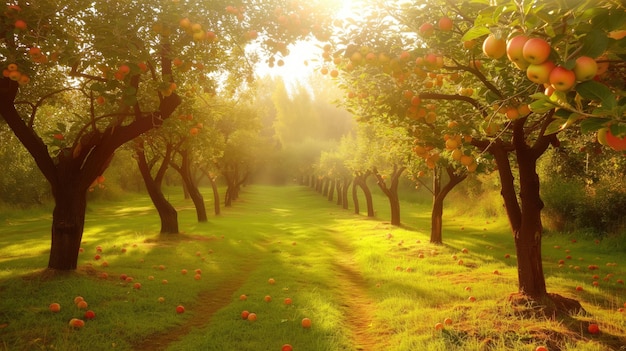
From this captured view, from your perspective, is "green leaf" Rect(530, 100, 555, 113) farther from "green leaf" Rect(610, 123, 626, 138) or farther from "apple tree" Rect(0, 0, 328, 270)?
"apple tree" Rect(0, 0, 328, 270)

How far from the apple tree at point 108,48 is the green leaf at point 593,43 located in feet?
19.9

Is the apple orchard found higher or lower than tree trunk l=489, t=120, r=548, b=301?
higher

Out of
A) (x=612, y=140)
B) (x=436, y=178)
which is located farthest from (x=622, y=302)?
(x=436, y=178)

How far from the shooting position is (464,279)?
12.0 m

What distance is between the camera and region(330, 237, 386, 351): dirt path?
784 centimetres

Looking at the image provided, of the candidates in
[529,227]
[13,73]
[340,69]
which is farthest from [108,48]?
[529,227]

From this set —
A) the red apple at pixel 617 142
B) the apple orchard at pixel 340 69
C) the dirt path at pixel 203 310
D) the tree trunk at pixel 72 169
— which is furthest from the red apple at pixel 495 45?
the tree trunk at pixel 72 169

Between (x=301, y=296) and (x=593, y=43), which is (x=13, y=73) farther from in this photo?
(x=593, y=43)

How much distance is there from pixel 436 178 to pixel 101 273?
1373 centimetres

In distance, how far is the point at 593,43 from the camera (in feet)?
9.30

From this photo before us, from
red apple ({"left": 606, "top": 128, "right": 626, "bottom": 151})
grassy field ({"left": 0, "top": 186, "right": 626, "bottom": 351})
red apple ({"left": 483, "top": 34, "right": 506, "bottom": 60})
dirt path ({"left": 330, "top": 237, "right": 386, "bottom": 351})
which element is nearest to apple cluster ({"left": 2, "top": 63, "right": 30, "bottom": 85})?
grassy field ({"left": 0, "top": 186, "right": 626, "bottom": 351})

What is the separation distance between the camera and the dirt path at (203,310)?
7.50 m

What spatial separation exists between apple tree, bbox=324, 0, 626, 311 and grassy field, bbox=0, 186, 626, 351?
174 centimetres

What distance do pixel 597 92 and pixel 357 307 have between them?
8.11 m
